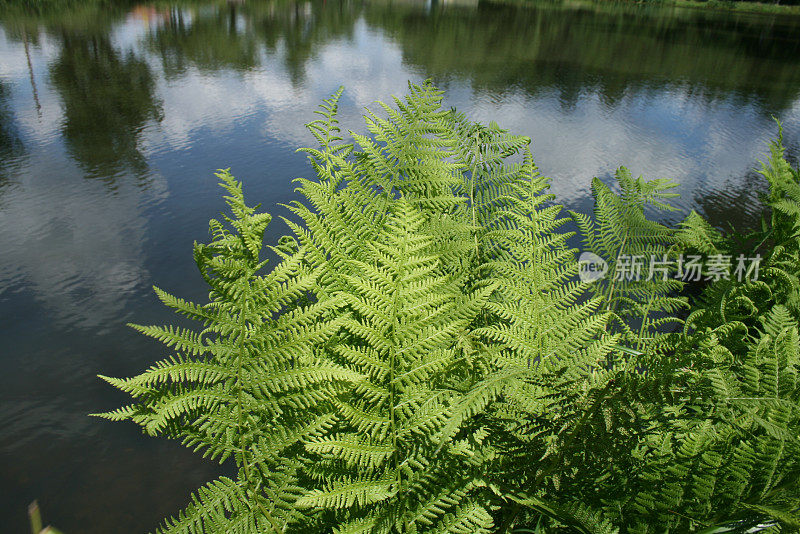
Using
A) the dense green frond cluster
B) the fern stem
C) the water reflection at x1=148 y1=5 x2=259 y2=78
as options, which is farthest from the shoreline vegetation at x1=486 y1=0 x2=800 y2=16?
the fern stem

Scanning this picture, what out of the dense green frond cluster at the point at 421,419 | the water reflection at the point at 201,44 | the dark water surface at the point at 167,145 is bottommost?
the dark water surface at the point at 167,145

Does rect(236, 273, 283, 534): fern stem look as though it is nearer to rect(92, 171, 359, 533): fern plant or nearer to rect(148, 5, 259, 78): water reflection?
rect(92, 171, 359, 533): fern plant

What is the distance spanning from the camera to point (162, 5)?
18.9 meters

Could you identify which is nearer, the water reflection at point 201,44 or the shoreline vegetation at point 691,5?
the water reflection at point 201,44

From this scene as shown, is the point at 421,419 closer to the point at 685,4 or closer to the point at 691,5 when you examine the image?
the point at 685,4

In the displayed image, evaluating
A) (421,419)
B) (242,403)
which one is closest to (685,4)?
(421,419)

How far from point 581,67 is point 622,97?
3.59m

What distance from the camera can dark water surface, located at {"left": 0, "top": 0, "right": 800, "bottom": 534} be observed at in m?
3.18

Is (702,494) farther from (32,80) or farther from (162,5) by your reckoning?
(162,5)

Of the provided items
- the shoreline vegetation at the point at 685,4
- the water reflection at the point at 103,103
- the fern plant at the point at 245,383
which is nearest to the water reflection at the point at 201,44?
the water reflection at the point at 103,103

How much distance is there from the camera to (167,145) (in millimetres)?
6688

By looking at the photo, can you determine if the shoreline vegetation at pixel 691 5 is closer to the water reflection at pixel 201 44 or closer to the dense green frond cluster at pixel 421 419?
the water reflection at pixel 201 44

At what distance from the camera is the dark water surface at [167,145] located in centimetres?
318

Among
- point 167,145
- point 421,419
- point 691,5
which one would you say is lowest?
point 167,145
